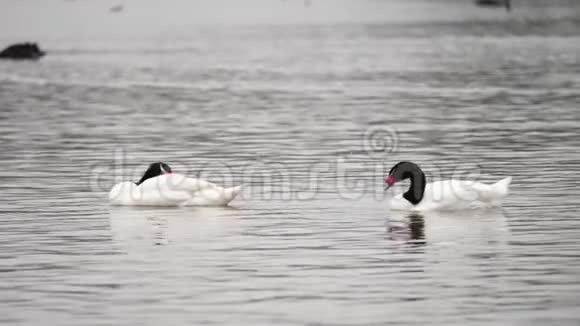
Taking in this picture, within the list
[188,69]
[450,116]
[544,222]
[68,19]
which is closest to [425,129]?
[450,116]

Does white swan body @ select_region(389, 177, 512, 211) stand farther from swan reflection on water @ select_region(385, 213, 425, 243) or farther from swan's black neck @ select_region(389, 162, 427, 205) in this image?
swan reflection on water @ select_region(385, 213, 425, 243)

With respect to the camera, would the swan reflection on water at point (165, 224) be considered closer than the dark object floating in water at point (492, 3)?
Yes

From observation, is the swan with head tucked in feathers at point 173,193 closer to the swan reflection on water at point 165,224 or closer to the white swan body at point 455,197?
the swan reflection on water at point 165,224

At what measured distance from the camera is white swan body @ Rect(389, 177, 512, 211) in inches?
848

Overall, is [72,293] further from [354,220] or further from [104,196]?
[104,196]

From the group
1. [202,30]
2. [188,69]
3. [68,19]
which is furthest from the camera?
[68,19]

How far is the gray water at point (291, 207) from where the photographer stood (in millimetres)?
15281

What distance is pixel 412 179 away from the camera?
22.0m

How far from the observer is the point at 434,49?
8000cm

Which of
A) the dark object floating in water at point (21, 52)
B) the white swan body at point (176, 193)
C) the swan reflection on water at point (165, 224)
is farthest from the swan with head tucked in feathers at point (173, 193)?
the dark object floating in water at point (21, 52)

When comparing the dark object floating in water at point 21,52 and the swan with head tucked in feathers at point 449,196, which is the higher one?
the dark object floating in water at point 21,52

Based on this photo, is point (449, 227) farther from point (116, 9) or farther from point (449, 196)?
point (116, 9)

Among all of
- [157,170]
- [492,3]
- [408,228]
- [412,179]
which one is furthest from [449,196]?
[492,3]

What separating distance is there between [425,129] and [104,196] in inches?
488
